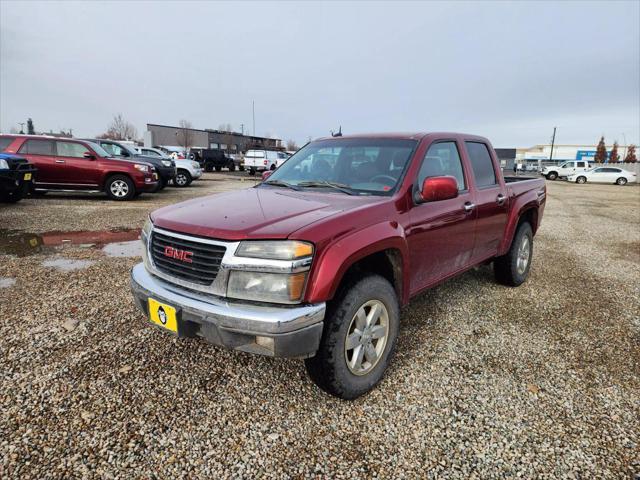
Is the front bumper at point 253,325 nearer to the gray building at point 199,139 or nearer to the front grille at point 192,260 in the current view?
the front grille at point 192,260

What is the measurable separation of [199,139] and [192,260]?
67587 millimetres

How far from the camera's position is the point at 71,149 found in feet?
34.2

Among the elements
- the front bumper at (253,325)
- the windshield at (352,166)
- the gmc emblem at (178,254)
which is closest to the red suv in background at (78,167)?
the windshield at (352,166)

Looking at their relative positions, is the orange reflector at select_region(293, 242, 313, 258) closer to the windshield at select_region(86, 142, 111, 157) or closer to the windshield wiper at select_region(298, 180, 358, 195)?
Answer: the windshield wiper at select_region(298, 180, 358, 195)

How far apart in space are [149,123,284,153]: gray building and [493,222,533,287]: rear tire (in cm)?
5268

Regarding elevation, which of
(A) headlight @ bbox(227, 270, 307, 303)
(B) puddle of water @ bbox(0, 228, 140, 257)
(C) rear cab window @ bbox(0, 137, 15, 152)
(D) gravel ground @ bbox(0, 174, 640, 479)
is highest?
(C) rear cab window @ bbox(0, 137, 15, 152)

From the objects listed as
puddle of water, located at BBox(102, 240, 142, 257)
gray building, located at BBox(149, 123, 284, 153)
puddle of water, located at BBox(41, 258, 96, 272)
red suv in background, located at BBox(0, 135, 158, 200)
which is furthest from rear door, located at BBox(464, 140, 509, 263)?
gray building, located at BBox(149, 123, 284, 153)

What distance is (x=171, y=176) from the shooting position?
47.1ft

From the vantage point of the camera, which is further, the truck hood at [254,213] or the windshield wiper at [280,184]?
the windshield wiper at [280,184]

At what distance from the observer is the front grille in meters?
2.17

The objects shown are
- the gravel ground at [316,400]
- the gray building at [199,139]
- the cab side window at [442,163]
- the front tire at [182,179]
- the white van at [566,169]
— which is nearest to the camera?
A: the gravel ground at [316,400]

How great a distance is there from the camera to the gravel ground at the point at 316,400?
198cm

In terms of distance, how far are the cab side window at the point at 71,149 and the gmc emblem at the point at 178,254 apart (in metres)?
9.99

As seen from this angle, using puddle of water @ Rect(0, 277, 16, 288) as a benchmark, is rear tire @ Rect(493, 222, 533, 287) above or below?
above
